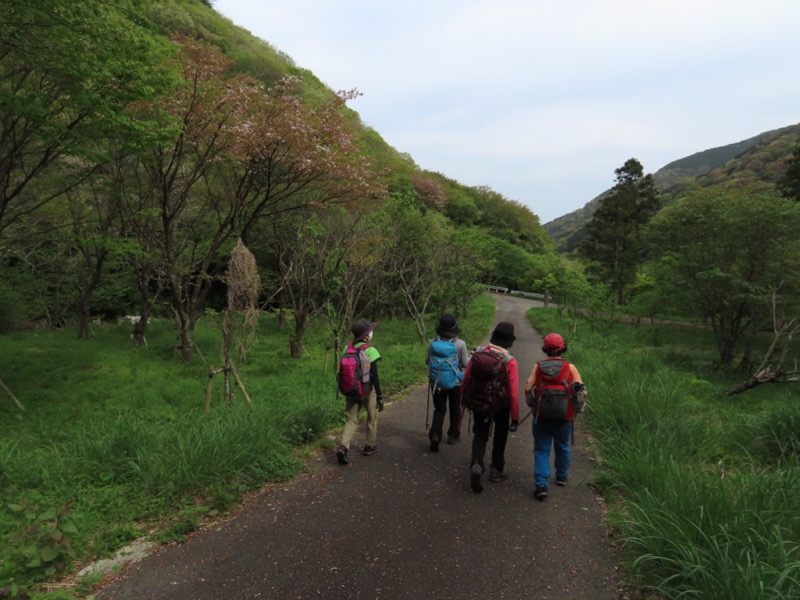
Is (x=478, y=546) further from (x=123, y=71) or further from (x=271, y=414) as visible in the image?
(x=123, y=71)

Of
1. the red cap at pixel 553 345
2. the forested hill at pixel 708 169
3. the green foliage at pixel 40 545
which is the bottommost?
the green foliage at pixel 40 545

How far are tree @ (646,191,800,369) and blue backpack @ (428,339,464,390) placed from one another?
12.0 m

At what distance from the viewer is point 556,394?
3654mm

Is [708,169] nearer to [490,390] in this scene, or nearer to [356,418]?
[490,390]

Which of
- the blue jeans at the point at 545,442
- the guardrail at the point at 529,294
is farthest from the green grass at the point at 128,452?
the guardrail at the point at 529,294

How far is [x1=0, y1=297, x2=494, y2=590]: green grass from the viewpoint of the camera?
297 centimetres

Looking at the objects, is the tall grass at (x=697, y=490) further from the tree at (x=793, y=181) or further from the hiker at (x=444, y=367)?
the tree at (x=793, y=181)

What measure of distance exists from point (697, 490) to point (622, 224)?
1228 inches

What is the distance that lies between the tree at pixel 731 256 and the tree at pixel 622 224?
14.0 meters

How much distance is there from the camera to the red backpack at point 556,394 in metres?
3.64

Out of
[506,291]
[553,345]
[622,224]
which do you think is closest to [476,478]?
[553,345]

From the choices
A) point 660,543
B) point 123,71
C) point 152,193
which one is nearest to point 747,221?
point 660,543

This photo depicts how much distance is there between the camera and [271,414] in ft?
16.0

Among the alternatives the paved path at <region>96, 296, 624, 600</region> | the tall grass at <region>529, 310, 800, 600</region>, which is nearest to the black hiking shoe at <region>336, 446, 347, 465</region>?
the paved path at <region>96, 296, 624, 600</region>
